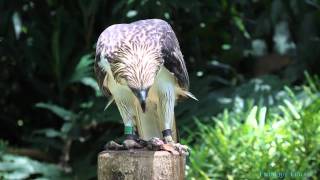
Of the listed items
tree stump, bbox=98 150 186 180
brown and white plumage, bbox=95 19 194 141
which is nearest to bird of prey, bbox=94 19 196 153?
brown and white plumage, bbox=95 19 194 141

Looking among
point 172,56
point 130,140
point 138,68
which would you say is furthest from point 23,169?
point 138,68

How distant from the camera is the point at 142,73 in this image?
2695 mm

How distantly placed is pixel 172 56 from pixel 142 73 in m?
0.33

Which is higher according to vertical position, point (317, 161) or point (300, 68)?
point (300, 68)

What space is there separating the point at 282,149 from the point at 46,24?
8.03 ft

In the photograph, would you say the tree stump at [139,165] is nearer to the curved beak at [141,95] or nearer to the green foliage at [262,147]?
the curved beak at [141,95]

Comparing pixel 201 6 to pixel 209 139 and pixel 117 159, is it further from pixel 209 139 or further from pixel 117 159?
pixel 117 159

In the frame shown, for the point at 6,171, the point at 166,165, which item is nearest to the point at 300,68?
the point at 6,171

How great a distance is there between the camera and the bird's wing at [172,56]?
2938 mm

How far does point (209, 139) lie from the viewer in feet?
14.2

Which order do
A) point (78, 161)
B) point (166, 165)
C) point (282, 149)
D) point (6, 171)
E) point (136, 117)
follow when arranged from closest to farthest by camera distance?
1. point (166, 165)
2. point (136, 117)
3. point (282, 149)
4. point (6, 171)
5. point (78, 161)

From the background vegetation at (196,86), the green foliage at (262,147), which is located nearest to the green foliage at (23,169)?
the background vegetation at (196,86)

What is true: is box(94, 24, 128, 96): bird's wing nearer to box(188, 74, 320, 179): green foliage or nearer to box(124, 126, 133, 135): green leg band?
box(124, 126, 133, 135): green leg band

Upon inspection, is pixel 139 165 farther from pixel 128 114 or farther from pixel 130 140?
pixel 128 114
